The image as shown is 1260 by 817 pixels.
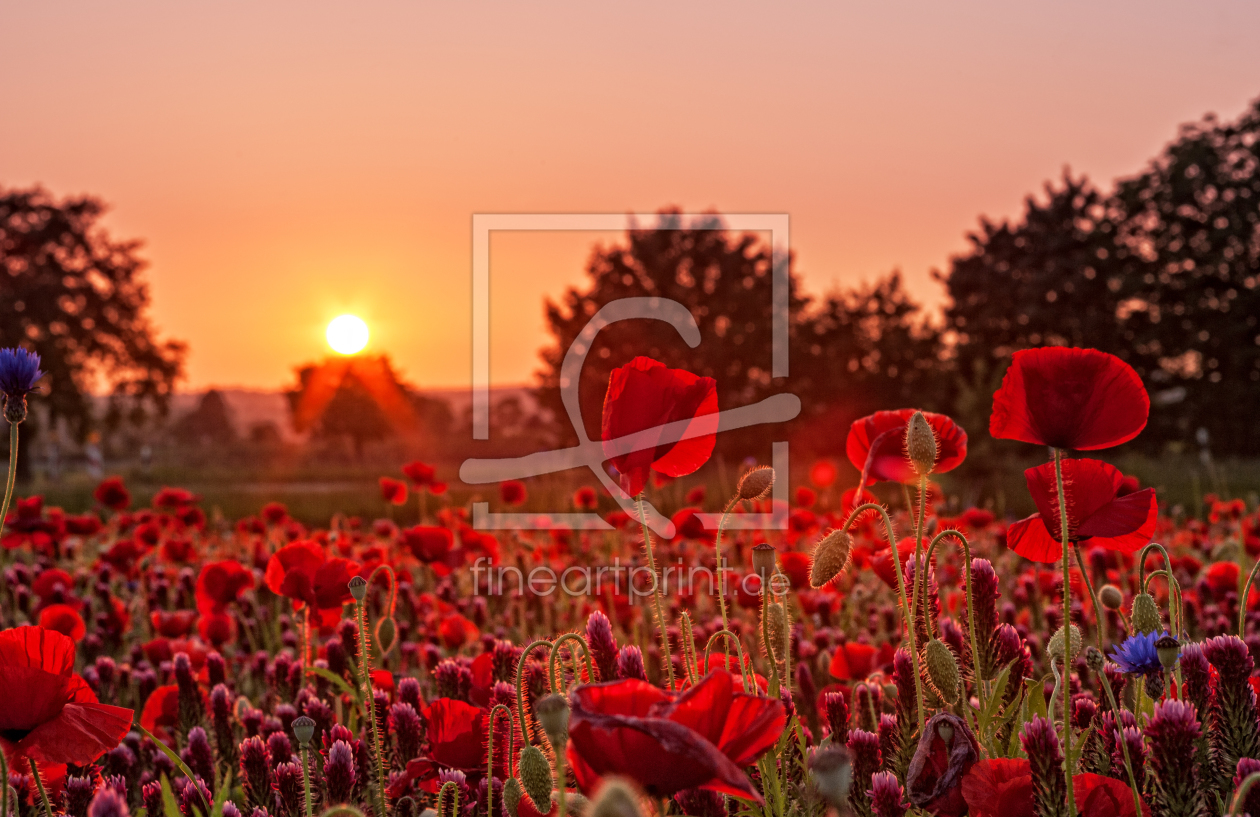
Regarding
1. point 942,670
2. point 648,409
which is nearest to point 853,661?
point 942,670

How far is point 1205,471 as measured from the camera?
21578 mm

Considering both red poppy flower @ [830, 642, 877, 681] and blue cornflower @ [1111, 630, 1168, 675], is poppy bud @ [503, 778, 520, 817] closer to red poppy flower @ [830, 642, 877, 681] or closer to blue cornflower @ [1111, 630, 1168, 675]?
blue cornflower @ [1111, 630, 1168, 675]

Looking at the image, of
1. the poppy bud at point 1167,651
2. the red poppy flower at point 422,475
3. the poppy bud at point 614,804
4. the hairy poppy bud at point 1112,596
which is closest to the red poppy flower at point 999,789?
the poppy bud at point 1167,651

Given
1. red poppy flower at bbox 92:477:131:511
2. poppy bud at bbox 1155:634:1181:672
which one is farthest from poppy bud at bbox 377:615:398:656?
red poppy flower at bbox 92:477:131:511

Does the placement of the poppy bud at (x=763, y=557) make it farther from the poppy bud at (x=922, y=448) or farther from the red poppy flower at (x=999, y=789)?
the red poppy flower at (x=999, y=789)

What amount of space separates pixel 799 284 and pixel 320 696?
1371 inches

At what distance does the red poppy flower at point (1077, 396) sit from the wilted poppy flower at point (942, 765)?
0.41 meters

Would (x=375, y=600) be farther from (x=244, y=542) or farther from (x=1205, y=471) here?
(x=1205, y=471)

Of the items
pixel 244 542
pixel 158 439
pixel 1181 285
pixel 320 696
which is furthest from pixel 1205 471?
pixel 158 439

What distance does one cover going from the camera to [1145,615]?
5.24 feet

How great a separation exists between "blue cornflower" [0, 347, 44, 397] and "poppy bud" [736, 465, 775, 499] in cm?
111

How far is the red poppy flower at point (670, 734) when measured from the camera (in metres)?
0.84

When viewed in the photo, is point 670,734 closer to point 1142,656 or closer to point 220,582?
point 1142,656

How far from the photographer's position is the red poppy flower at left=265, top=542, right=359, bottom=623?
2.33 meters
